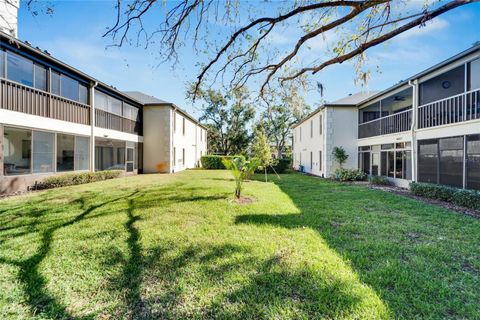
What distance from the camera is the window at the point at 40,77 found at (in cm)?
1089

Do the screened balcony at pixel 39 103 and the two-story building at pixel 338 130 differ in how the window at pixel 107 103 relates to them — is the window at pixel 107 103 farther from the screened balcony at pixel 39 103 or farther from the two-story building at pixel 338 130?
the two-story building at pixel 338 130

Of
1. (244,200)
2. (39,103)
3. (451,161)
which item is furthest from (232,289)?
(39,103)

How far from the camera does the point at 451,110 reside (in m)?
10.4

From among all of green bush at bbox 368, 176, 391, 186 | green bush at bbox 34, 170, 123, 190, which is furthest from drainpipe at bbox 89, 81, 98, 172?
green bush at bbox 368, 176, 391, 186

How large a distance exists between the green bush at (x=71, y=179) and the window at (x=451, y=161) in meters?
17.1

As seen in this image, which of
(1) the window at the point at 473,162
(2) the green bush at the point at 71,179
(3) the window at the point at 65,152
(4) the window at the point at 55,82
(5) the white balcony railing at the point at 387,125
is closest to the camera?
(1) the window at the point at 473,162

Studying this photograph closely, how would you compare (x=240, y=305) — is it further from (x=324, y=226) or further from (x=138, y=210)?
(x=138, y=210)

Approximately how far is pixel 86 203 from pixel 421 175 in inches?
566

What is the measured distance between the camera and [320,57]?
8.27m

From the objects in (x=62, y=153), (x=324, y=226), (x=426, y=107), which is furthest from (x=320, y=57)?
(x=62, y=153)

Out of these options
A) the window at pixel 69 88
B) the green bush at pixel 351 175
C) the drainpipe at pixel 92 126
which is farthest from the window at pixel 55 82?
the green bush at pixel 351 175

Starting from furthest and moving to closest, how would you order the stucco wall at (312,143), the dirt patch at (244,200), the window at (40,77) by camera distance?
the stucco wall at (312,143) < the window at (40,77) < the dirt patch at (244,200)

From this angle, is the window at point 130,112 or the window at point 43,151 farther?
the window at point 130,112

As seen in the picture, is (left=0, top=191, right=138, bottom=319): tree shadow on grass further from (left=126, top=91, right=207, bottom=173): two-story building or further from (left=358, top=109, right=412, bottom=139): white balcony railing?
(left=126, top=91, right=207, bottom=173): two-story building
